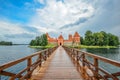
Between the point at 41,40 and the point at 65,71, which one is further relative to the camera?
the point at 41,40

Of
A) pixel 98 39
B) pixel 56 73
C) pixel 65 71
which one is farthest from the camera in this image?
pixel 98 39

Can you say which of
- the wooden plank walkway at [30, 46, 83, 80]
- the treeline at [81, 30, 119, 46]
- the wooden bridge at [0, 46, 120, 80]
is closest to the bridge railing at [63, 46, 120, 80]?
the wooden bridge at [0, 46, 120, 80]

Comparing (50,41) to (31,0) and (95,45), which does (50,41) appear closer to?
(95,45)

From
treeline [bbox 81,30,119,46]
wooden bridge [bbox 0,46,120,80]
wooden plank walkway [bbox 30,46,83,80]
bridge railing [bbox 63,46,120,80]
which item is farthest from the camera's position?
treeline [bbox 81,30,119,46]

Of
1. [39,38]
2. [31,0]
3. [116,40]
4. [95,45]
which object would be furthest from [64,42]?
[31,0]

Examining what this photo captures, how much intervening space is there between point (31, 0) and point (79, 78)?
14.6 m

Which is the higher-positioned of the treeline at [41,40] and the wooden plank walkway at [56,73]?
the treeline at [41,40]

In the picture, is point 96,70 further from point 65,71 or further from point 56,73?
point 65,71

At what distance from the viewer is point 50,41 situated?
9619cm

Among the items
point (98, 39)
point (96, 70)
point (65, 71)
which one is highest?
point (98, 39)

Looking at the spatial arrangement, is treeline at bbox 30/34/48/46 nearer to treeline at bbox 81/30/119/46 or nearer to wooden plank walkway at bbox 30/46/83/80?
treeline at bbox 81/30/119/46

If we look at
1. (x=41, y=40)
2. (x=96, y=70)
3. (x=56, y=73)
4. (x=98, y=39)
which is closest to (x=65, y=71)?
(x=56, y=73)

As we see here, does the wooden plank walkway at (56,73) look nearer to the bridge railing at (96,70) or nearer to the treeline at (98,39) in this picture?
the bridge railing at (96,70)

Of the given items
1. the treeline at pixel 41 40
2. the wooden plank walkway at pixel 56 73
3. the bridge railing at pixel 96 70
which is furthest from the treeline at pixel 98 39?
the bridge railing at pixel 96 70
